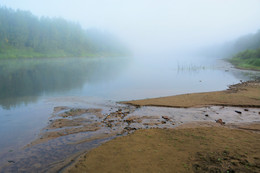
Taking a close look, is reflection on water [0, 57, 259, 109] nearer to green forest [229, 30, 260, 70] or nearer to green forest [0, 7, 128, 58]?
green forest [229, 30, 260, 70]

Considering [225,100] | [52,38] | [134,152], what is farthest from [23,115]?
[52,38]

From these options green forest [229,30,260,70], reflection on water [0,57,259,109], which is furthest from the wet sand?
green forest [229,30,260,70]

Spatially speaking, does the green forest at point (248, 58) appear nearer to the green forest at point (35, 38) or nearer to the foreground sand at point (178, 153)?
the foreground sand at point (178, 153)

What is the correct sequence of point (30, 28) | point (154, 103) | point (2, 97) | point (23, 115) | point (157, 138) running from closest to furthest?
1. point (157, 138)
2. point (23, 115)
3. point (154, 103)
4. point (2, 97)
5. point (30, 28)

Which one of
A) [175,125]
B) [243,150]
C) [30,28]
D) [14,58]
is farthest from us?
[30,28]

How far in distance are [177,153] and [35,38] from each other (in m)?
109

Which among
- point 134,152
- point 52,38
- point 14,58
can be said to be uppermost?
point 52,38

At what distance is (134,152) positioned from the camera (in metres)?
6.96

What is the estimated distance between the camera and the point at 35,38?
9762 cm

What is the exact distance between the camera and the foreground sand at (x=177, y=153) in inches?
233

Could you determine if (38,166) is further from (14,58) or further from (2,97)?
(14,58)

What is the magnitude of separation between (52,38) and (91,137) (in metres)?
119

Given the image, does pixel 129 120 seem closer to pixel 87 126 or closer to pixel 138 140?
pixel 87 126

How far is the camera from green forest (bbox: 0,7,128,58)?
293 feet
